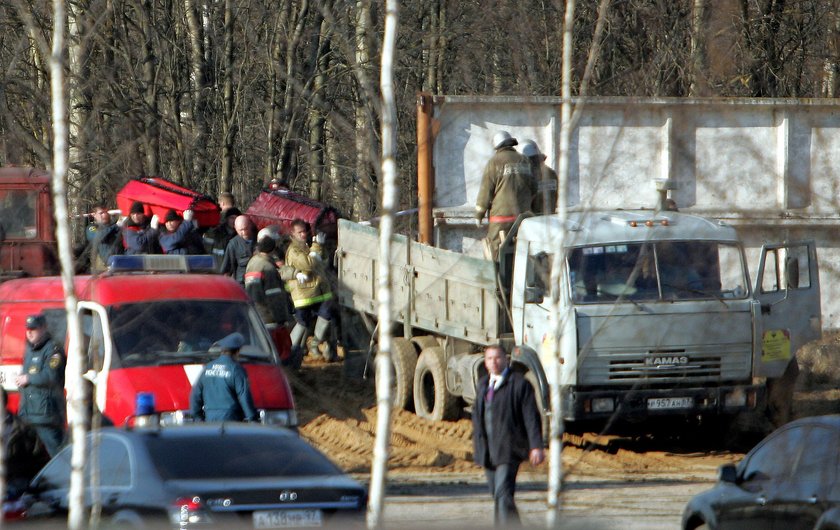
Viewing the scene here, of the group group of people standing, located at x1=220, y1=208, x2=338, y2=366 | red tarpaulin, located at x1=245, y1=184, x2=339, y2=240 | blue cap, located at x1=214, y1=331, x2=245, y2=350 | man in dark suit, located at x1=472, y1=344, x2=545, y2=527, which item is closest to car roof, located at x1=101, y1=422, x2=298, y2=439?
man in dark suit, located at x1=472, y1=344, x2=545, y2=527

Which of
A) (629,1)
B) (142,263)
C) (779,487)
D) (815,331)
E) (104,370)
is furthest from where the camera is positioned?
(629,1)

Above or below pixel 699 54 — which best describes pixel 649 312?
below

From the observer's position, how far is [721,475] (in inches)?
324

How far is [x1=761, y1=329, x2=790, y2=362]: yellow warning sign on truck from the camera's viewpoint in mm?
13422

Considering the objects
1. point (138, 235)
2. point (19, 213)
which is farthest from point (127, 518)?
point (19, 213)

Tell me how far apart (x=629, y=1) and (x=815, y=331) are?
11.2m

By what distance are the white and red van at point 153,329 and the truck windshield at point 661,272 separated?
10.8 feet

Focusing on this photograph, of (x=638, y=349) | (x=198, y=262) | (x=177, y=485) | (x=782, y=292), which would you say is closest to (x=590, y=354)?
(x=638, y=349)

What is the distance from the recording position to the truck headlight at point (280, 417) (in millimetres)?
11391

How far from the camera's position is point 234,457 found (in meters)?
7.65

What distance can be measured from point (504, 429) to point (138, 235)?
7.87 metres

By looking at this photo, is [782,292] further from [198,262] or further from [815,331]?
[198,262]

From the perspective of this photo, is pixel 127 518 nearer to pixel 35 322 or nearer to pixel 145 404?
pixel 145 404

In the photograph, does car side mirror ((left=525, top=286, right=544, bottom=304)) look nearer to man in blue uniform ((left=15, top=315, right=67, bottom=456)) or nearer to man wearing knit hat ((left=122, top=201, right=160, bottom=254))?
man in blue uniform ((left=15, top=315, right=67, bottom=456))
